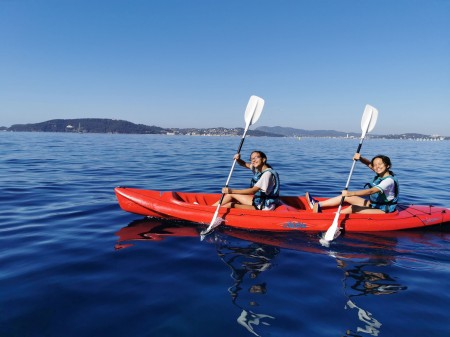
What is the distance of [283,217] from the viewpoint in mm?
6891

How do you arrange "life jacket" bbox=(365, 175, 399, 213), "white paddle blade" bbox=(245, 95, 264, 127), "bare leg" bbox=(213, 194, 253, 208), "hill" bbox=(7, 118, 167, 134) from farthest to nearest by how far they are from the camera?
"hill" bbox=(7, 118, 167, 134) → "white paddle blade" bbox=(245, 95, 264, 127) → "bare leg" bbox=(213, 194, 253, 208) → "life jacket" bbox=(365, 175, 399, 213)

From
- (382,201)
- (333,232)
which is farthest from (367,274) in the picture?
(382,201)

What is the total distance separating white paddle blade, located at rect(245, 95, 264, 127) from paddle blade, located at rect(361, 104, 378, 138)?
3092 millimetres

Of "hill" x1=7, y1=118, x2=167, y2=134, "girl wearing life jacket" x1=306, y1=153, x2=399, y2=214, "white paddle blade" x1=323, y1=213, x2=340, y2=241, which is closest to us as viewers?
"white paddle blade" x1=323, y1=213, x2=340, y2=241

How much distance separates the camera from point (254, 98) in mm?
9602

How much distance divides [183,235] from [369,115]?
6.55 metres

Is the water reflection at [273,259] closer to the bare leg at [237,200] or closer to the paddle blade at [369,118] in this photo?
the bare leg at [237,200]

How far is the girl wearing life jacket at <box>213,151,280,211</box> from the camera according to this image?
712cm

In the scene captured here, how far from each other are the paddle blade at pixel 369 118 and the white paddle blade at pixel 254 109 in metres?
3.09

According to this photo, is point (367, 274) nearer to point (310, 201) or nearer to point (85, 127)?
point (310, 201)

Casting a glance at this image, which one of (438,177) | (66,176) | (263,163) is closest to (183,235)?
(263,163)

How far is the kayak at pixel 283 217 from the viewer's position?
6.88 m

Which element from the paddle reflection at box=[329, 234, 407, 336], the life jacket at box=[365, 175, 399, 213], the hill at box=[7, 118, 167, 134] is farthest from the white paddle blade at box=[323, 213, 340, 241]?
the hill at box=[7, 118, 167, 134]

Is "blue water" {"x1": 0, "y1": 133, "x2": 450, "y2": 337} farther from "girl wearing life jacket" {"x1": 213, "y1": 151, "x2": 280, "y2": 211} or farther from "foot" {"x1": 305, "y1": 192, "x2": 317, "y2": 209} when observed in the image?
"foot" {"x1": 305, "y1": 192, "x2": 317, "y2": 209}
